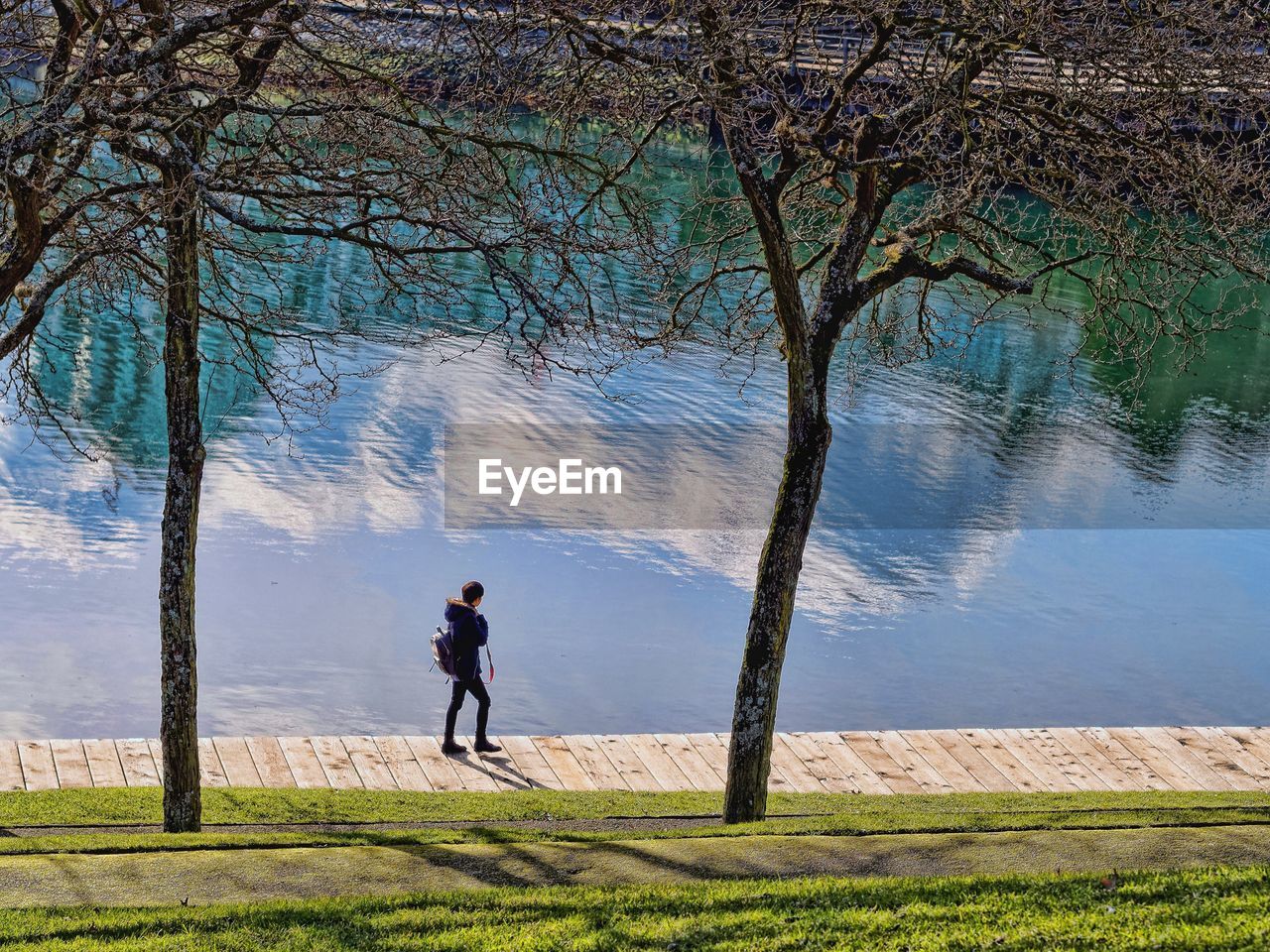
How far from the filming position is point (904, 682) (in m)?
18.0

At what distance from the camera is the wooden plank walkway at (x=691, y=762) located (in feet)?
40.2

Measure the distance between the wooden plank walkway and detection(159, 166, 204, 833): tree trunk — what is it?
2.67 metres

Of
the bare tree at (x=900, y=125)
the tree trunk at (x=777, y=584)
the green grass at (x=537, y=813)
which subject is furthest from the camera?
the tree trunk at (x=777, y=584)

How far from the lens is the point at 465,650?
1320 cm

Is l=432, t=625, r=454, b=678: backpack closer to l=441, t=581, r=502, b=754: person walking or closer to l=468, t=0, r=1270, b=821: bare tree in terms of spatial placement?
l=441, t=581, r=502, b=754: person walking

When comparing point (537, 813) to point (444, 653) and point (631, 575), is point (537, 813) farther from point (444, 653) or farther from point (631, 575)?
point (631, 575)

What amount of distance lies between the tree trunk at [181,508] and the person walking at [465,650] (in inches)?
152

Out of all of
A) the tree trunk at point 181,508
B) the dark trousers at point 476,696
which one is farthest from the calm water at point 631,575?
the tree trunk at point 181,508

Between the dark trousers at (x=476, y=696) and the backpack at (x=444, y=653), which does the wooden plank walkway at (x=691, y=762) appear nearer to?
the dark trousers at (x=476, y=696)

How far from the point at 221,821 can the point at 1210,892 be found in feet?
22.8

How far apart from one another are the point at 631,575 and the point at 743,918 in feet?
46.2

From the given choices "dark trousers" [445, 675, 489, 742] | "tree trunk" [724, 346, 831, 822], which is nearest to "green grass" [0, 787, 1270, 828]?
"tree trunk" [724, 346, 831, 822]

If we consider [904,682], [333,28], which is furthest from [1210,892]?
[904,682]

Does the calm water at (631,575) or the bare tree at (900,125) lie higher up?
the bare tree at (900,125)
